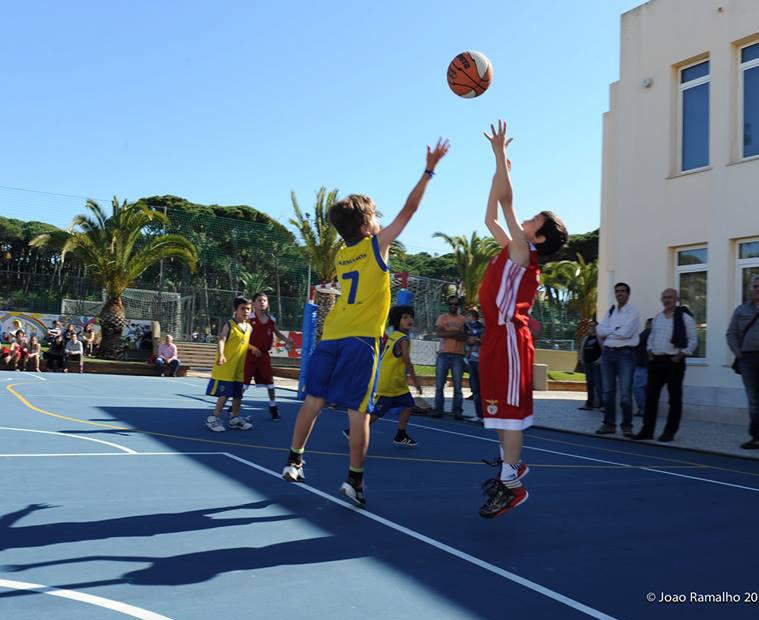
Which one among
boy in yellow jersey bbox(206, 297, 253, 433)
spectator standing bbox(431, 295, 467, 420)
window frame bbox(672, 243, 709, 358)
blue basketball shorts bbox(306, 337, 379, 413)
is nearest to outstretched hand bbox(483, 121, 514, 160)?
blue basketball shorts bbox(306, 337, 379, 413)

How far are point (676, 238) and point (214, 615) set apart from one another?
1258cm

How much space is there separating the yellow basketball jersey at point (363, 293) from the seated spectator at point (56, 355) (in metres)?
20.6

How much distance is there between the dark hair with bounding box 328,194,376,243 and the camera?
4637mm

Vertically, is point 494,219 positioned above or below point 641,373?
above

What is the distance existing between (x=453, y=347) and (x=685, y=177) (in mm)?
5673

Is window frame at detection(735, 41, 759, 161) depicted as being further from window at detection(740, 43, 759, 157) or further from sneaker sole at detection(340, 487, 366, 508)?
sneaker sole at detection(340, 487, 366, 508)

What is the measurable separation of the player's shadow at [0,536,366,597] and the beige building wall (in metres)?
10.3

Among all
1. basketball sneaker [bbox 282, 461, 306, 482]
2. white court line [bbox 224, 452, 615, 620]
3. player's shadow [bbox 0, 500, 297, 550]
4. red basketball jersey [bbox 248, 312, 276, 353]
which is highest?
red basketball jersey [bbox 248, 312, 276, 353]

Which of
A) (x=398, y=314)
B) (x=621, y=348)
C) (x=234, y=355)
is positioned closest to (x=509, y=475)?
(x=398, y=314)

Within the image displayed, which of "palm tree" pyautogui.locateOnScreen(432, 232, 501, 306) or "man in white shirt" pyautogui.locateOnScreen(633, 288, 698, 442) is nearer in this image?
"man in white shirt" pyautogui.locateOnScreen(633, 288, 698, 442)

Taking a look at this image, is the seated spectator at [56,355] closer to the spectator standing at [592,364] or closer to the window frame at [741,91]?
the spectator standing at [592,364]

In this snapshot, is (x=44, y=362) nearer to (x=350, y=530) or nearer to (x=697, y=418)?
(x=697, y=418)

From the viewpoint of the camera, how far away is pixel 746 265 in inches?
482

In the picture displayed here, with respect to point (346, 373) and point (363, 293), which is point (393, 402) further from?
point (363, 293)
